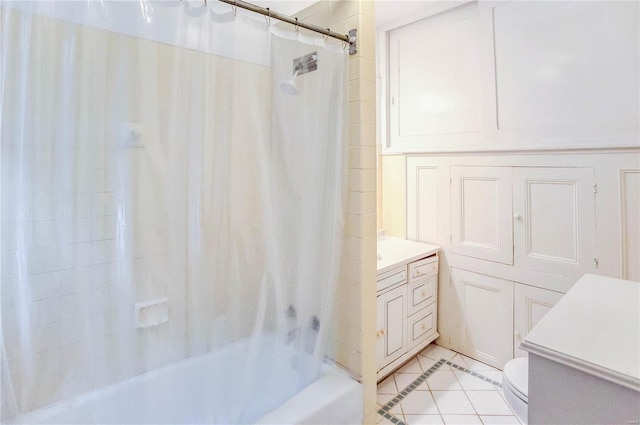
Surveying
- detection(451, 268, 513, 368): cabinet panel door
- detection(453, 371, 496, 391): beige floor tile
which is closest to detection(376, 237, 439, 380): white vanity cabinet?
detection(451, 268, 513, 368): cabinet panel door

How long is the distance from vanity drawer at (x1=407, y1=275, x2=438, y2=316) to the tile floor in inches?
15.6

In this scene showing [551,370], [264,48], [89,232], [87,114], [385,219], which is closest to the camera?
Answer: [551,370]

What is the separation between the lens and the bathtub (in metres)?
1.25

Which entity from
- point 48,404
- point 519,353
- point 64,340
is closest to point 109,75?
point 64,340

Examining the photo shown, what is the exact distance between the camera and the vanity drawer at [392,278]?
212cm

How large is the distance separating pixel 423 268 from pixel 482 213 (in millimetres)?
545

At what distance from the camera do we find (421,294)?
2.50 meters

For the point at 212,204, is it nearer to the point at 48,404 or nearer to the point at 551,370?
the point at 48,404

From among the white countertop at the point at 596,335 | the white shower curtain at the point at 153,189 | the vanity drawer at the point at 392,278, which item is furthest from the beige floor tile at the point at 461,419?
the white countertop at the point at 596,335

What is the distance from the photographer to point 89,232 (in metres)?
1.15

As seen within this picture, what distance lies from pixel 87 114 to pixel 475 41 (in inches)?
93.2

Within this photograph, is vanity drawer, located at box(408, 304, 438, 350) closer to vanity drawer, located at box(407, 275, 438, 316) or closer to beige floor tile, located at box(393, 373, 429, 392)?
vanity drawer, located at box(407, 275, 438, 316)

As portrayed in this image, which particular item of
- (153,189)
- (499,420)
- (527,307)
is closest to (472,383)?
(499,420)

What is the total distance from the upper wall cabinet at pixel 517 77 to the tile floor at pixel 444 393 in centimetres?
148
